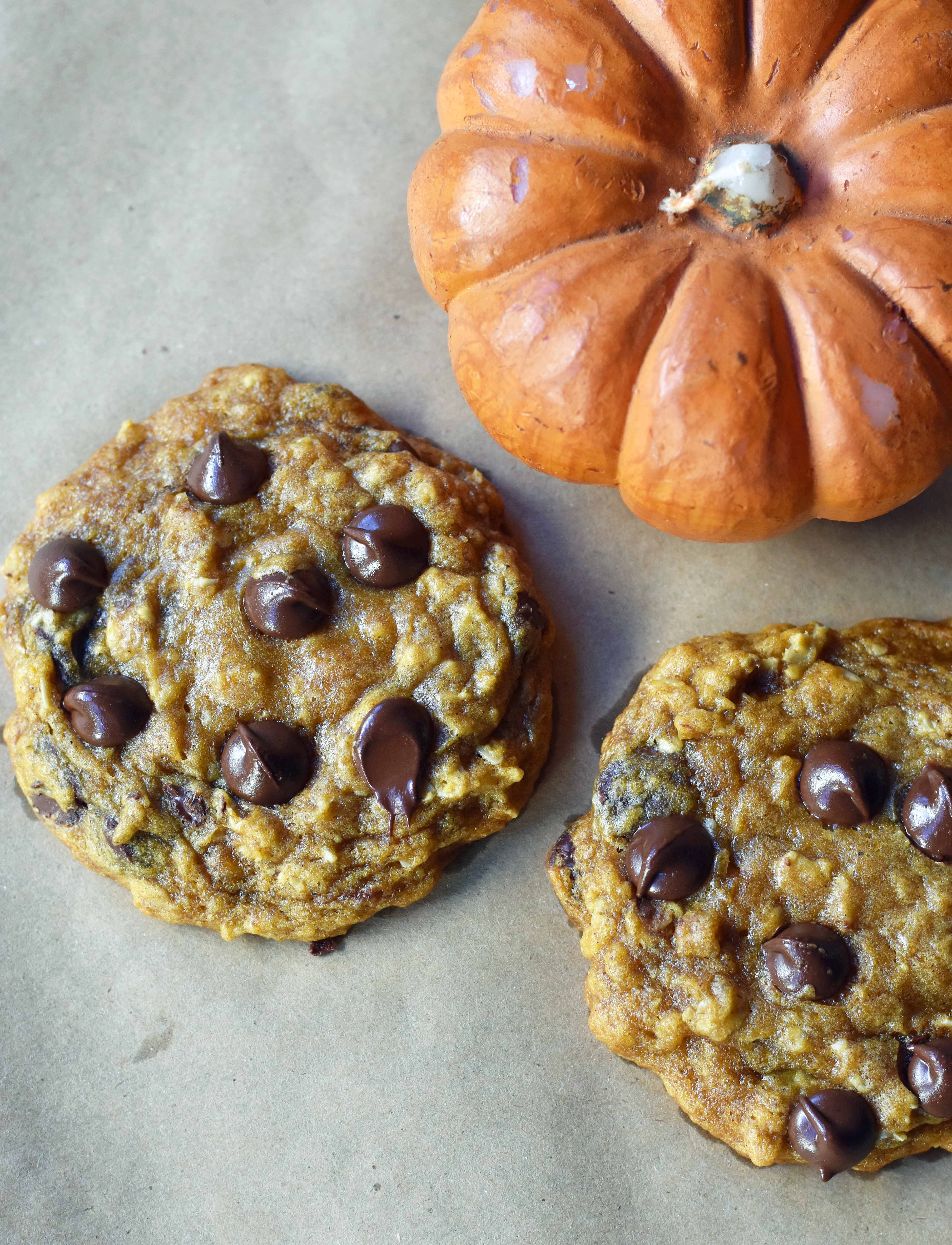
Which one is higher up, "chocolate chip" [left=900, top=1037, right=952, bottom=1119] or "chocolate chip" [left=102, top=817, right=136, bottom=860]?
"chocolate chip" [left=102, top=817, right=136, bottom=860]

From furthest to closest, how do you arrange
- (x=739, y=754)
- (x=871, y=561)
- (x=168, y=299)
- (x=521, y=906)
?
(x=168, y=299), (x=871, y=561), (x=521, y=906), (x=739, y=754)

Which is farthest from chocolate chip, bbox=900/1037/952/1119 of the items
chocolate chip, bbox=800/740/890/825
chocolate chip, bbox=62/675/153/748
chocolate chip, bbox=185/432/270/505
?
chocolate chip, bbox=185/432/270/505

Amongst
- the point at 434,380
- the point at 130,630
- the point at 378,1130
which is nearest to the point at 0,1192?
the point at 378,1130

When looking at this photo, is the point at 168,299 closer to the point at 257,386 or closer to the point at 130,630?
the point at 257,386

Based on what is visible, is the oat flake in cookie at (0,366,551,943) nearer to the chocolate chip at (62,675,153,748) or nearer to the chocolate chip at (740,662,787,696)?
the chocolate chip at (62,675,153,748)

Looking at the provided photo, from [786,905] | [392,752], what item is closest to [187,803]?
[392,752]

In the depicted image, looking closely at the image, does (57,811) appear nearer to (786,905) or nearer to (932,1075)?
(786,905)
